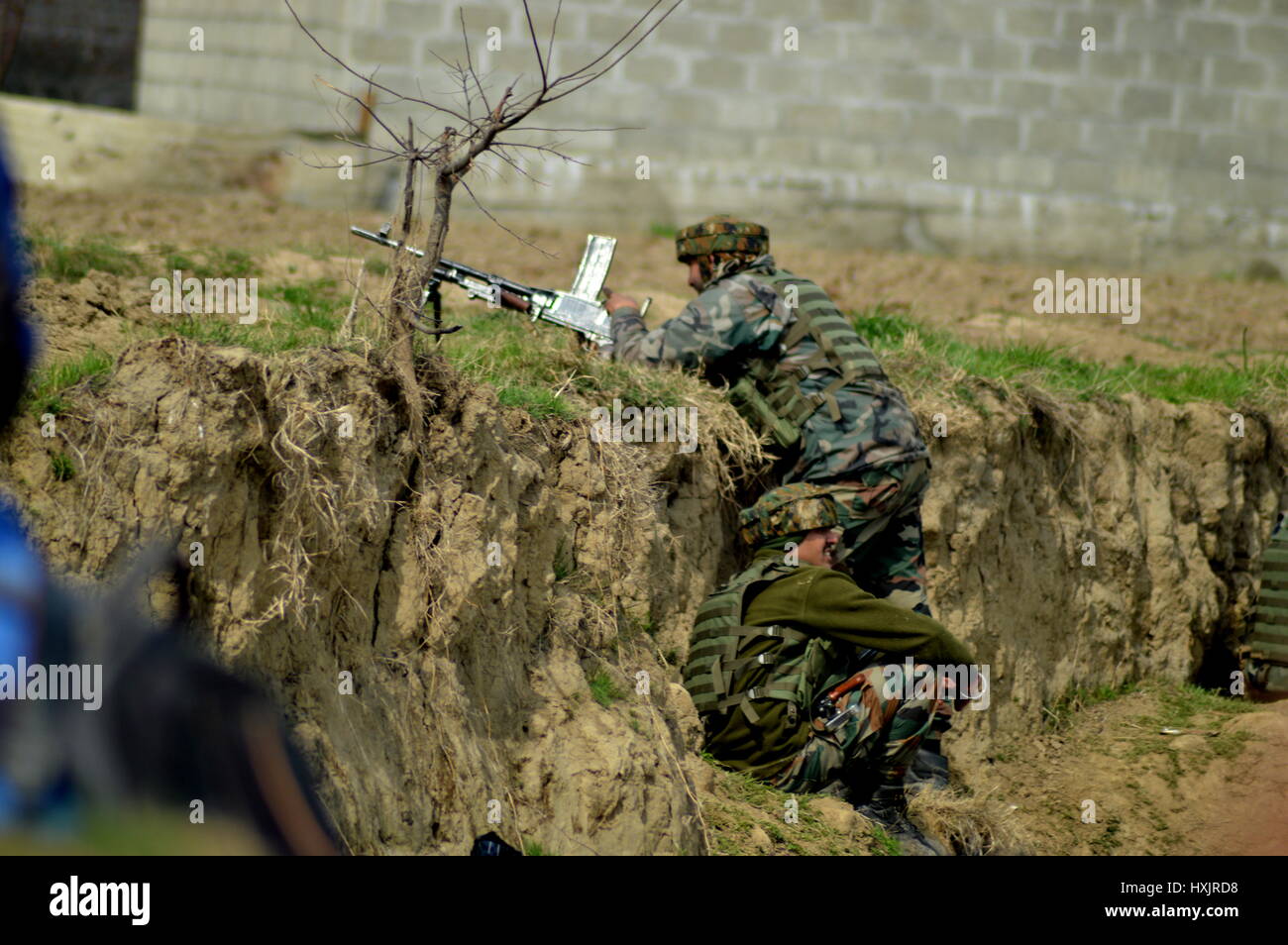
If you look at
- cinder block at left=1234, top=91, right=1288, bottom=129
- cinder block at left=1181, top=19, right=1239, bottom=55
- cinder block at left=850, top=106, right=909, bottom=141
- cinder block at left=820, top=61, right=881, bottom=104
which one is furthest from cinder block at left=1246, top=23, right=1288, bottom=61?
cinder block at left=820, top=61, right=881, bottom=104

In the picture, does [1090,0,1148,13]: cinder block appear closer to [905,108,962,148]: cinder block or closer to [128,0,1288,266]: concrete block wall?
[128,0,1288,266]: concrete block wall

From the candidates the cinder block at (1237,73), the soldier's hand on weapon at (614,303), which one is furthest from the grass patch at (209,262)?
the cinder block at (1237,73)

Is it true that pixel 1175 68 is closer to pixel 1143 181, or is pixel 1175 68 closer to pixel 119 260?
pixel 1143 181

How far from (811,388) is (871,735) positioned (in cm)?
134

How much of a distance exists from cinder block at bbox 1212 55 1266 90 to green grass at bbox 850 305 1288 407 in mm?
3078

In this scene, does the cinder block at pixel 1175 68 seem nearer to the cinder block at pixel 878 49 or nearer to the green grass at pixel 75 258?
the cinder block at pixel 878 49

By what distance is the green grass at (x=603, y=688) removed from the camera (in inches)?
185

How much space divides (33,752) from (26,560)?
0.51 feet

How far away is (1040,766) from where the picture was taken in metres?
6.88

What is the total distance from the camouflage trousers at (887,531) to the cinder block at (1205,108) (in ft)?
22.2

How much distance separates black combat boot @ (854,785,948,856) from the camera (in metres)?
5.09
